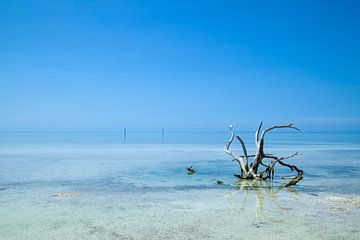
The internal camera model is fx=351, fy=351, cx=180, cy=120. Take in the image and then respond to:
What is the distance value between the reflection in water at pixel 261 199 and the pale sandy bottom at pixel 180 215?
0.09 ft

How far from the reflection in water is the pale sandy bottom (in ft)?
0.09

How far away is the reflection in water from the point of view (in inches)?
392

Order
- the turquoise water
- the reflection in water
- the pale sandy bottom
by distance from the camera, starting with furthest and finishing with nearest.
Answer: the reflection in water → the turquoise water → the pale sandy bottom

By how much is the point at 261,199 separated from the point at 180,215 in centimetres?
350

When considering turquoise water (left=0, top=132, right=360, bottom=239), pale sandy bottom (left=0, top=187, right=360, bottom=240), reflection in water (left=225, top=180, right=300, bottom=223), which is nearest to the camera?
pale sandy bottom (left=0, top=187, right=360, bottom=240)

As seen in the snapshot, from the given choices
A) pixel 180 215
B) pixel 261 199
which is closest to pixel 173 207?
pixel 180 215

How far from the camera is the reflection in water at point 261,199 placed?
9.96 m

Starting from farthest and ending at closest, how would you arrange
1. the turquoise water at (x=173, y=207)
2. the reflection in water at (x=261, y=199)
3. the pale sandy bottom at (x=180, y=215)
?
the reflection in water at (x=261, y=199) < the turquoise water at (x=173, y=207) < the pale sandy bottom at (x=180, y=215)

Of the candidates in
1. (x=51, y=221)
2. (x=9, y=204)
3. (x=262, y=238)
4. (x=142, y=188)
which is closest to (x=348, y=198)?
(x=262, y=238)

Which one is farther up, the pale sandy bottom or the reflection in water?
the pale sandy bottom

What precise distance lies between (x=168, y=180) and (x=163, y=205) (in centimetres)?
539

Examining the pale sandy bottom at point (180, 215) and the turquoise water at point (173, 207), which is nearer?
the pale sandy bottom at point (180, 215)

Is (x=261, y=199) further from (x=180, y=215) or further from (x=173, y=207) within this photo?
(x=180, y=215)

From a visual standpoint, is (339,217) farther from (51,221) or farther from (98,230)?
(51,221)
